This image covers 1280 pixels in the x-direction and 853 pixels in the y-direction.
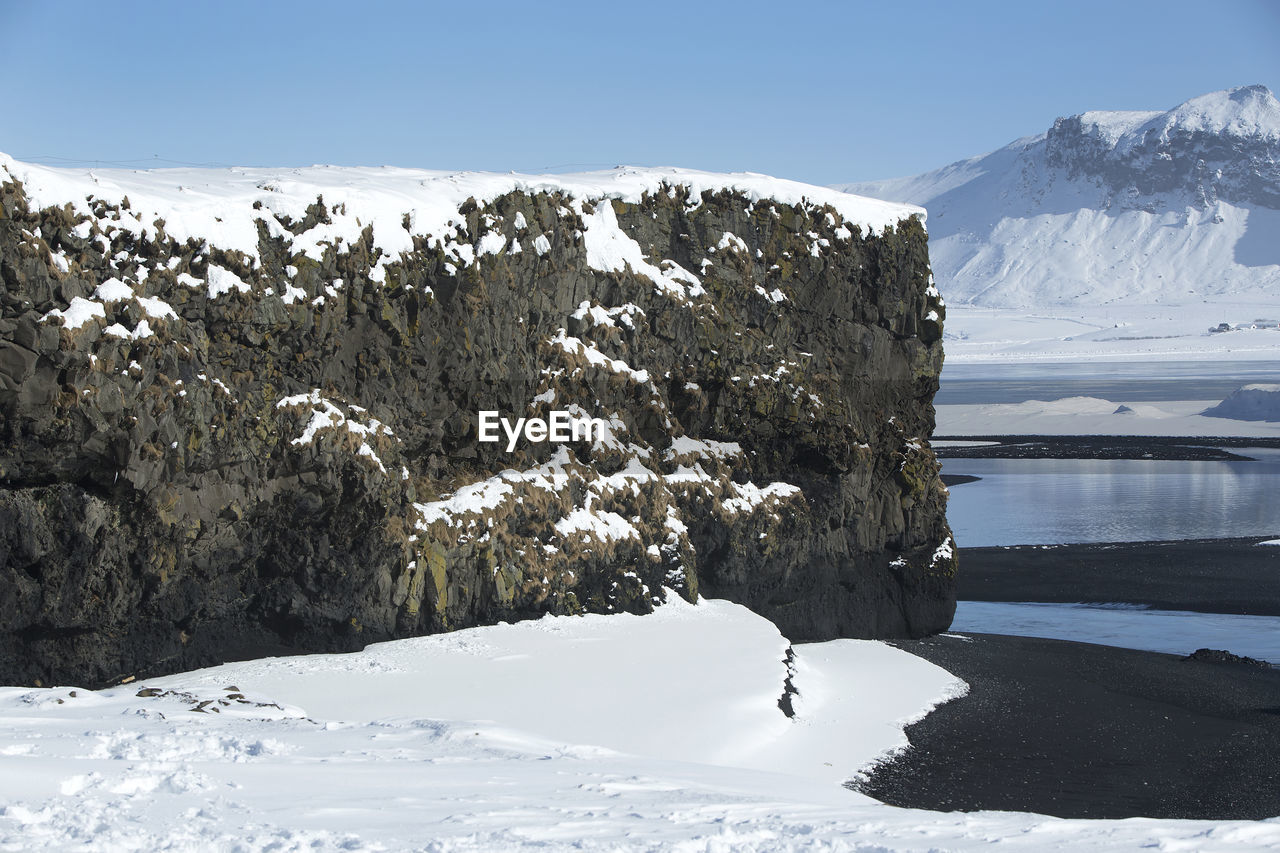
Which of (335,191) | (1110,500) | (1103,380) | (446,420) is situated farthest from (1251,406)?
(335,191)

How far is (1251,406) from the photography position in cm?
9225

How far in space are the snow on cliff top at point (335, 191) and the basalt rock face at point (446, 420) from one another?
0.11m

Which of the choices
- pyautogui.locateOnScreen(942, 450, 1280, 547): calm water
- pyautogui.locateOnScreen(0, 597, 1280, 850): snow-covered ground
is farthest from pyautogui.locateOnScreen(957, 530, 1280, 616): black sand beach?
pyautogui.locateOnScreen(0, 597, 1280, 850): snow-covered ground

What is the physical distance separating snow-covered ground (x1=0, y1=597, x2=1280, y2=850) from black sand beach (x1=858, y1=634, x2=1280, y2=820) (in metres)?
0.99

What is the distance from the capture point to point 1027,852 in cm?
1180

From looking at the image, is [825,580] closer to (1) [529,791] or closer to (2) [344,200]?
(2) [344,200]

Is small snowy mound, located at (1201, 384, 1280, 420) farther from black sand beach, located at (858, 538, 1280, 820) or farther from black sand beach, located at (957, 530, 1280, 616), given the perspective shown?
black sand beach, located at (858, 538, 1280, 820)

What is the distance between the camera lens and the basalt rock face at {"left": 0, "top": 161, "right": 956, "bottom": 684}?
1859cm

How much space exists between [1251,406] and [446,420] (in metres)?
82.6

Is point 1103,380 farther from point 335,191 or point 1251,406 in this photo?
point 335,191

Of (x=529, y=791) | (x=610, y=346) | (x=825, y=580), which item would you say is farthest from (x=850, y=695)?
(x=529, y=791)

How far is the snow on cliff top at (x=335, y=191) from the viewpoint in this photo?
62.2 ft

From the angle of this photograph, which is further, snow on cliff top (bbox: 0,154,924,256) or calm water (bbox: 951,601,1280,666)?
calm water (bbox: 951,601,1280,666)

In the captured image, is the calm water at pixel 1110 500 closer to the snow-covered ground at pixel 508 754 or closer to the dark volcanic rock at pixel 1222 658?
the dark volcanic rock at pixel 1222 658
